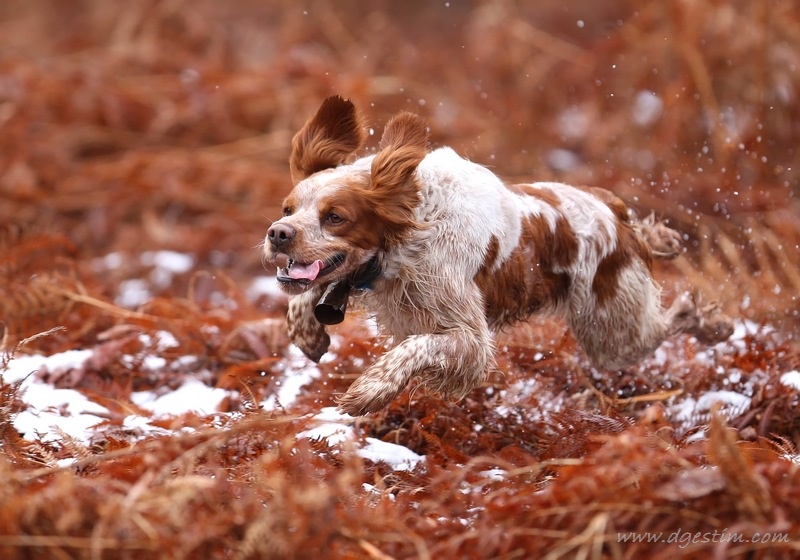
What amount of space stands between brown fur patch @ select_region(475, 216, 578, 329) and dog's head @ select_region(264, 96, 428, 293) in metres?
0.40

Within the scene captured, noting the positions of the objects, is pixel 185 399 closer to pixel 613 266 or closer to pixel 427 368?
pixel 427 368

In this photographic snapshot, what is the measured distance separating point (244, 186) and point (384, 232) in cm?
565

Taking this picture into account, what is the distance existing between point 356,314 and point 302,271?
1.02 m

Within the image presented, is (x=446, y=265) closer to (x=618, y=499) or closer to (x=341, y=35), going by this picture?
(x=618, y=499)

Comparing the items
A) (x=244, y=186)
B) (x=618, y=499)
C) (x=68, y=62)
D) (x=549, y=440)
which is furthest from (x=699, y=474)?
(x=68, y=62)

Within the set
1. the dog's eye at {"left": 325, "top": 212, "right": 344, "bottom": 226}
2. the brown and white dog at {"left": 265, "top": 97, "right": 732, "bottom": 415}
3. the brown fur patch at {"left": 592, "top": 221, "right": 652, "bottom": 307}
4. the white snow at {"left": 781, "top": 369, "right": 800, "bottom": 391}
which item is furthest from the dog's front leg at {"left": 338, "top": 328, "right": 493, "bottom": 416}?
the white snow at {"left": 781, "top": 369, "right": 800, "bottom": 391}

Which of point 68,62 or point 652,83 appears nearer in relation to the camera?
point 652,83

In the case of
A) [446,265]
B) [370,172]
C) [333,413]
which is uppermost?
[370,172]

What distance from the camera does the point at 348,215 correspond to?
362 cm

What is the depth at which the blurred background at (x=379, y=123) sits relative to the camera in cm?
723

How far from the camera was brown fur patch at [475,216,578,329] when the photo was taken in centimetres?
387

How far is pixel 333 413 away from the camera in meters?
4.33

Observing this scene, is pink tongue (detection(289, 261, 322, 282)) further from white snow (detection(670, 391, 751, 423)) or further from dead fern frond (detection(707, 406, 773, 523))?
white snow (detection(670, 391, 751, 423))

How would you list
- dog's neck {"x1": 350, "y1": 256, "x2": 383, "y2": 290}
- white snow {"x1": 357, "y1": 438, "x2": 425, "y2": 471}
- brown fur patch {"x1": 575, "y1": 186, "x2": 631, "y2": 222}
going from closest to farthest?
1. dog's neck {"x1": 350, "y1": 256, "x2": 383, "y2": 290}
2. white snow {"x1": 357, "y1": 438, "x2": 425, "y2": 471}
3. brown fur patch {"x1": 575, "y1": 186, "x2": 631, "y2": 222}
